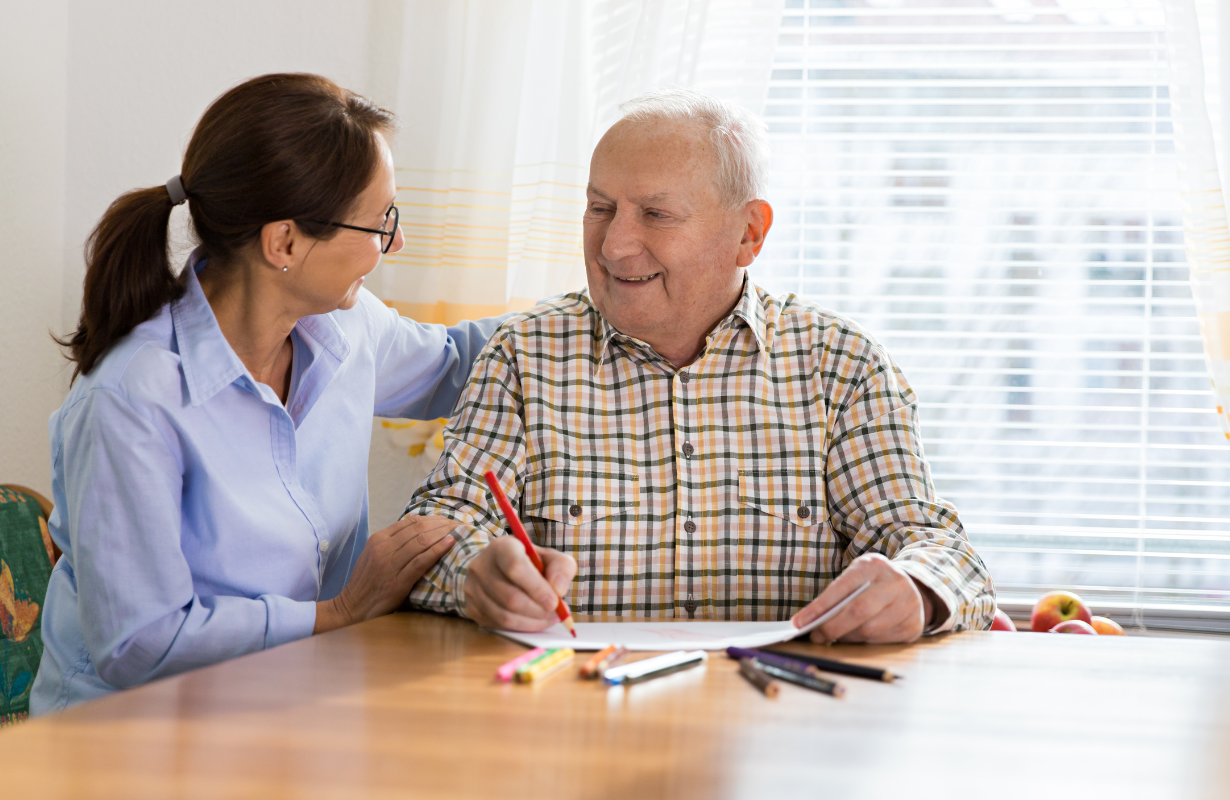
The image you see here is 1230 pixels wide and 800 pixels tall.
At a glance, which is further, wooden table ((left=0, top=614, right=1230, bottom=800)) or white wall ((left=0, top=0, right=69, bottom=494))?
white wall ((left=0, top=0, right=69, bottom=494))

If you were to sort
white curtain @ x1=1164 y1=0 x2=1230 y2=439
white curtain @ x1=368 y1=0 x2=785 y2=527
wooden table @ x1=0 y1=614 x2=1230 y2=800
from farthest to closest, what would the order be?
white curtain @ x1=368 y1=0 x2=785 y2=527
white curtain @ x1=1164 y1=0 x2=1230 y2=439
wooden table @ x1=0 y1=614 x2=1230 y2=800

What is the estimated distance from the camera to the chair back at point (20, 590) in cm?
174

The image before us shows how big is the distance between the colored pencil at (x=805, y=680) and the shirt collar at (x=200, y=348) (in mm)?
800

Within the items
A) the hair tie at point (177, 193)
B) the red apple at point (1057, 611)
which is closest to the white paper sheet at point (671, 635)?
the hair tie at point (177, 193)

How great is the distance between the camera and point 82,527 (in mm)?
1240

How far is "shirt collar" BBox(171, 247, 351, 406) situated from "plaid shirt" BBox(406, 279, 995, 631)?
12.7 inches

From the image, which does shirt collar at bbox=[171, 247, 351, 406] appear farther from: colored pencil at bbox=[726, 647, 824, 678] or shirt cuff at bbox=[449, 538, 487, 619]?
colored pencil at bbox=[726, 647, 824, 678]

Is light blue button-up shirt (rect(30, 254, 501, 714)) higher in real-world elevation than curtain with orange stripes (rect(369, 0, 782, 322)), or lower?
lower

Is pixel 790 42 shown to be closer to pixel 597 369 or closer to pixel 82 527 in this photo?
pixel 597 369

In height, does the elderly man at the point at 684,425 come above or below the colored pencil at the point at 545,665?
above

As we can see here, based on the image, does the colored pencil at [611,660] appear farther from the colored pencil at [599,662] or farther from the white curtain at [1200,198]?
the white curtain at [1200,198]

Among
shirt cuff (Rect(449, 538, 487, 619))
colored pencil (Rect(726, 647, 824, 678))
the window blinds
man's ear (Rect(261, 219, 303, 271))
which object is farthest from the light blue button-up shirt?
the window blinds

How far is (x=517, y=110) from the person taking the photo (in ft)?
6.75

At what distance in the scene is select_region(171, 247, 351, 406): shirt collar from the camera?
132cm
